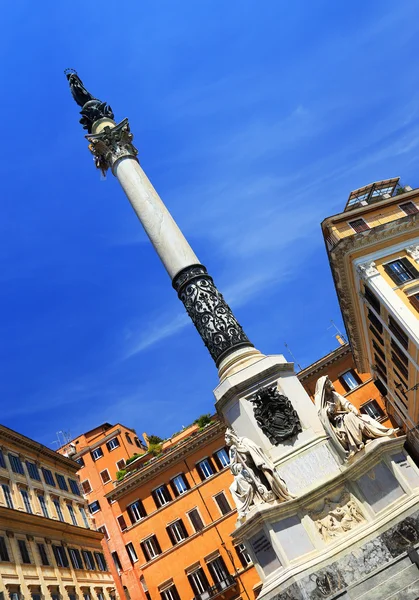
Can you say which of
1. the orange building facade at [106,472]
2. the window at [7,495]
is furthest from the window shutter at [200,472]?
the window at [7,495]

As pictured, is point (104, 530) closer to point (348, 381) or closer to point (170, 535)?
point (170, 535)

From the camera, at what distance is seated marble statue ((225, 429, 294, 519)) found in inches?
519

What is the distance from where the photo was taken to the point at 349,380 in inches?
1989

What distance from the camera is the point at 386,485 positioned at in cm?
1258

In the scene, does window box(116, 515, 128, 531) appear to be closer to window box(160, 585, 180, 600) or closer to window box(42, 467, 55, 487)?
window box(160, 585, 180, 600)

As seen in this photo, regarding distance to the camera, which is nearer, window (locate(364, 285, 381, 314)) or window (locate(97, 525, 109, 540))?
window (locate(364, 285, 381, 314))

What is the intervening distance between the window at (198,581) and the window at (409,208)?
32.7 metres

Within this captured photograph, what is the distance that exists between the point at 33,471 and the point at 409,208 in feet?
109

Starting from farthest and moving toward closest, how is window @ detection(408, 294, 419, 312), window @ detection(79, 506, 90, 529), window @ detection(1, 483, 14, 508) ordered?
window @ detection(79, 506, 90, 529)
window @ detection(1, 483, 14, 508)
window @ detection(408, 294, 419, 312)

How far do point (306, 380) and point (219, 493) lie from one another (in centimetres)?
→ 1268

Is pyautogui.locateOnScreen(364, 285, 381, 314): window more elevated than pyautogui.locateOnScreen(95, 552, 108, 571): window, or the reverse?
pyautogui.locateOnScreen(364, 285, 381, 314): window

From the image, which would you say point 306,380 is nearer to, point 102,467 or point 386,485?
point 102,467

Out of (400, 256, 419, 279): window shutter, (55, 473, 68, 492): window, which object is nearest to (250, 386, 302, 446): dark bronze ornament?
(400, 256, 419, 279): window shutter

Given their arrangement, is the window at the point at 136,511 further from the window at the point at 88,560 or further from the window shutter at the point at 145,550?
the window at the point at 88,560
